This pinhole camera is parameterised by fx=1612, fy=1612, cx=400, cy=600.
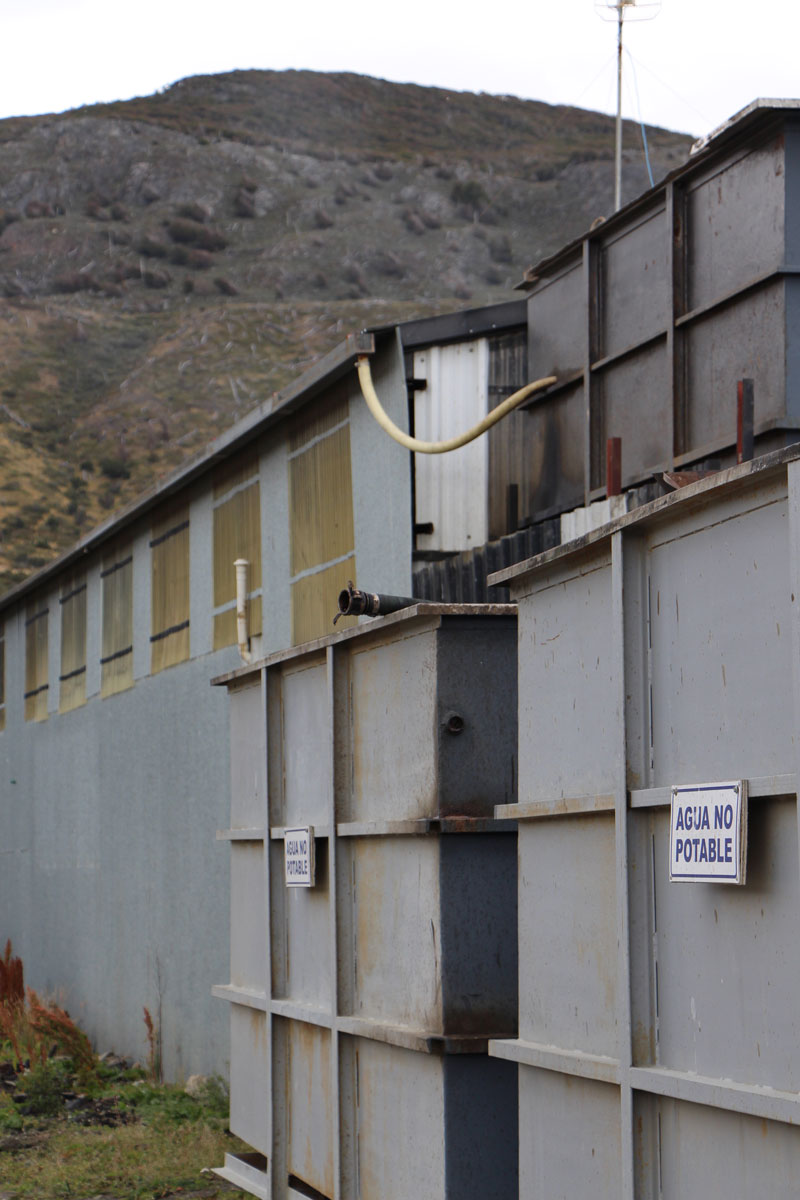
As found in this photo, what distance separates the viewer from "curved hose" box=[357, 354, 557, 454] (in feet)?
33.0

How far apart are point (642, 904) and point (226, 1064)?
8.92m

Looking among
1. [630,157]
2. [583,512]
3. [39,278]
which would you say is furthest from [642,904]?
[630,157]

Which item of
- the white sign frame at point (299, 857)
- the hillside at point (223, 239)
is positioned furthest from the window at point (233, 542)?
the hillside at point (223, 239)

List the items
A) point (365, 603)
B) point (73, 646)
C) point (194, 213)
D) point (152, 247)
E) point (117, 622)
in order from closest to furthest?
point (365, 603), point (117, 622), point (73, 646), point (152, 247), point (194, 213)

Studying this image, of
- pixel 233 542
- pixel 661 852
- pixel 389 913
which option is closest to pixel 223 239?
pixel 233 542

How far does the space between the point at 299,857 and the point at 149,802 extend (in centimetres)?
887

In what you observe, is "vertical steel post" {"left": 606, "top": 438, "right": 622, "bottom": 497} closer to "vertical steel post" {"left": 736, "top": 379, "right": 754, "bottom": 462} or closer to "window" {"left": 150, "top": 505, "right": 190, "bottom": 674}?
"vertical steel post" {"left": 736, "top": 379, "right": 754, "bottom": 462}

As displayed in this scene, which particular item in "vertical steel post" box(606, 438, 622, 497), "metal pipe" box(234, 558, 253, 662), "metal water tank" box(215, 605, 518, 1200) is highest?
"vertical steel post" box(606, 438, 622, 497)

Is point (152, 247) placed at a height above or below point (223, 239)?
below

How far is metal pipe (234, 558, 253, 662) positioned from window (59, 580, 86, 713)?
20.6 feet

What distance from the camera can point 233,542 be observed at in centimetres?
1380

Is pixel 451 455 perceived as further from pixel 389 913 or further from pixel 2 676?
pixel 2 676

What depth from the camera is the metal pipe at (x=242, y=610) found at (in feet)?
43.1

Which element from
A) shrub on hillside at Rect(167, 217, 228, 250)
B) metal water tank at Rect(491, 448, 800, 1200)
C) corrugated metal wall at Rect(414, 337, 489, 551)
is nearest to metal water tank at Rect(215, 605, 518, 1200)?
metal water tank at Rect(491, 448, 800, 1200)
